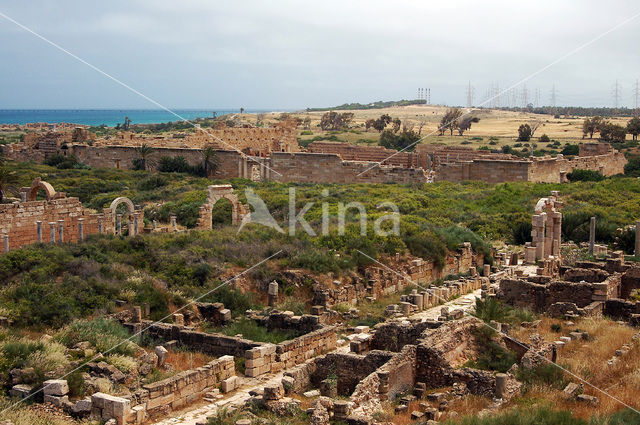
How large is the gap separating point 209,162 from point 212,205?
15.7 m

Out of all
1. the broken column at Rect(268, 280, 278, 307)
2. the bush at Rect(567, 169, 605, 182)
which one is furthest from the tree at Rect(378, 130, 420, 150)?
the broken column at Rect(268, 280, 278, 307)

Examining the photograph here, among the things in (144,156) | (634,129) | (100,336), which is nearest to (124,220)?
(100,336)

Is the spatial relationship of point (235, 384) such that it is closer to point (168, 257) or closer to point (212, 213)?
point (168, 257)

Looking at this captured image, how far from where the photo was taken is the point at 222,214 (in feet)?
89.0

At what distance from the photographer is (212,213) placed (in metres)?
27.1

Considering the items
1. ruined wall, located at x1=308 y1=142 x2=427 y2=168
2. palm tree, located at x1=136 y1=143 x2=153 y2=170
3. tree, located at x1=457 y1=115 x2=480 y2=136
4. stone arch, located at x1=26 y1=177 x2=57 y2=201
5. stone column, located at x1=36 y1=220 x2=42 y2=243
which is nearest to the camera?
A: stone column, located at x1=36 y1=220 x2=42 y2=243

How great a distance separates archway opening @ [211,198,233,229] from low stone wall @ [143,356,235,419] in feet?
46.0

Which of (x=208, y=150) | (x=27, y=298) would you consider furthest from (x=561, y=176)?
(x=27, y=298)

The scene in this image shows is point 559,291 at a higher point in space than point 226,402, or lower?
higher

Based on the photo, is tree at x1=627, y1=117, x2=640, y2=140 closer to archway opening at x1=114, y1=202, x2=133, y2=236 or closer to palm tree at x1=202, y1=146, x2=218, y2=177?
palm tree at x1=202, y1=146, x2=218, y2=177

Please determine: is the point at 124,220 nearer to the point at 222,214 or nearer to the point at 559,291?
the point at 222,214

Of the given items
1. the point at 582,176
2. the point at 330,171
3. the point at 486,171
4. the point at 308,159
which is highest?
the point at 308,159

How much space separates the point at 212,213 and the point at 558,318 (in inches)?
594

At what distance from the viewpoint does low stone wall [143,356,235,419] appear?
1037 cm
